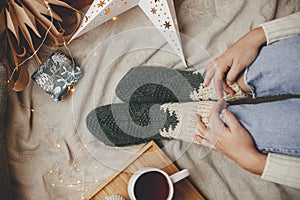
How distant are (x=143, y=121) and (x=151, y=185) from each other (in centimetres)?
14

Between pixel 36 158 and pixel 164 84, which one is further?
pixel 36 158

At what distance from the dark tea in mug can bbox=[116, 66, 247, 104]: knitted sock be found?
169 mm

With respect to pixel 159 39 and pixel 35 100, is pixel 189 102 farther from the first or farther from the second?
pixel 35 100

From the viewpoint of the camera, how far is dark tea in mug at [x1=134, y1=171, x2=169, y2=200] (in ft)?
2.81

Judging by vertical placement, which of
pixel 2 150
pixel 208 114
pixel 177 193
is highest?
pixel 2 150

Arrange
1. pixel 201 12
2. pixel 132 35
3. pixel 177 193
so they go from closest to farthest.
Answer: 1. pixel 132 35
2. pixel 177 193
3. pixel 201 12

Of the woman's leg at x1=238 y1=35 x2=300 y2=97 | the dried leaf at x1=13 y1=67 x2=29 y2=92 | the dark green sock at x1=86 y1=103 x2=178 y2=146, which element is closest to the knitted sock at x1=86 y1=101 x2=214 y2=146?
the dark green sock at x1=86 y1=103 x2=178 y2=146

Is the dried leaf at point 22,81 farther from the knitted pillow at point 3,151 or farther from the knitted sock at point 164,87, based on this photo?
the knitted sock at point 164,87

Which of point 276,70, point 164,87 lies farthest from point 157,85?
point 276,70

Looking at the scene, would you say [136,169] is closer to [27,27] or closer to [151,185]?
[151,185]

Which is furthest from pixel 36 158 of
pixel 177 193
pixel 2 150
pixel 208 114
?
pixel 208 114

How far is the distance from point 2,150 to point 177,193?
456 mm

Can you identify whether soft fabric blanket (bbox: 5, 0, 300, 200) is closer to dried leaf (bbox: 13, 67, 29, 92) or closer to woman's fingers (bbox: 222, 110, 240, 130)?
dried leaf (bbox: 13, 67, 29, 92)

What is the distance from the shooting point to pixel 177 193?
0.94 metres
